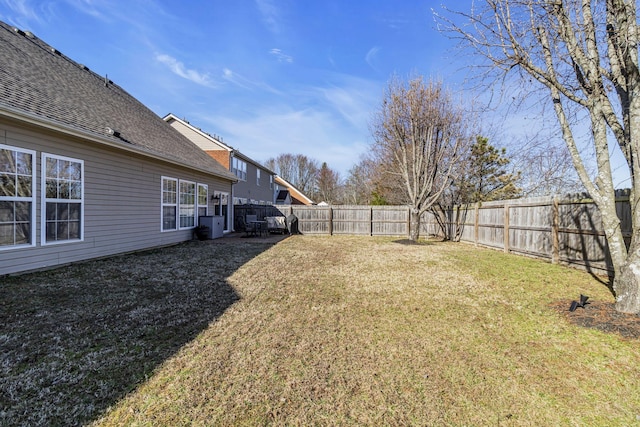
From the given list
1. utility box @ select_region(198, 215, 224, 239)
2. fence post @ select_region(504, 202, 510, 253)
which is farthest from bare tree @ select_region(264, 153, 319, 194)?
fence post @ select_region(504, 202, 510, 253)

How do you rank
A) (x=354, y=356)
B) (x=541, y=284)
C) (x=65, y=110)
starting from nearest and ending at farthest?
(x=354, y=356)
(x=541, y=284)
(x=65, y=110)

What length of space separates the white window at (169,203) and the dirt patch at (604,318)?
1024cm

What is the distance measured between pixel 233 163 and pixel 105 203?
12890mm

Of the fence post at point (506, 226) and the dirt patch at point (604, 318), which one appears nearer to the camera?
the dirt patch at point (604, 318)

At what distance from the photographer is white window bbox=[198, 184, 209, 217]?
12.0 m

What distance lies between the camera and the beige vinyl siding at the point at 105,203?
18.6 ft

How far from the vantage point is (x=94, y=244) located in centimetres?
714

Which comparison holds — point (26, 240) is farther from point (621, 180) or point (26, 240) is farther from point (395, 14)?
point (621, 180)

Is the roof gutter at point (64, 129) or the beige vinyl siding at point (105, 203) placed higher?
the roof gutter at point (64, 129)

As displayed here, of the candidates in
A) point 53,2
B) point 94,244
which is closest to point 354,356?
point 94,244

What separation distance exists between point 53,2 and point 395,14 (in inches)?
357

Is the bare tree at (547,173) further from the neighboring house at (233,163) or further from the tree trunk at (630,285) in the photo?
the neighboring house at (233,163)

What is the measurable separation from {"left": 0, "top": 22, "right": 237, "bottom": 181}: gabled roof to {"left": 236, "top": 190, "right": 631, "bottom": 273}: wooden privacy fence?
7.46 metres

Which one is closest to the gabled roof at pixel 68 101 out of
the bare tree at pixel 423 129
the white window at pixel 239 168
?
the bare tree at pixel 423 129
